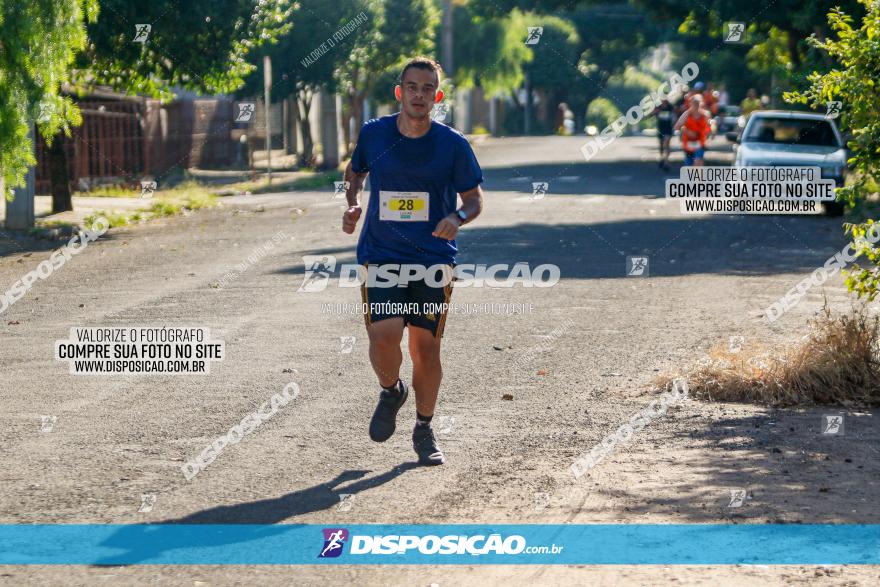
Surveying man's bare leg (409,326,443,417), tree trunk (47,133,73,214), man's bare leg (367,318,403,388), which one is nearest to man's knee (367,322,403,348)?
man's bare leg (367,318,403,388)

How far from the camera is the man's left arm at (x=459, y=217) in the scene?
716 cm

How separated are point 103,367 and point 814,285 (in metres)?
8.24

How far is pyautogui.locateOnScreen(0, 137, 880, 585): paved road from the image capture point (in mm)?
6465

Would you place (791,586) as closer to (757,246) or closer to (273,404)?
(273,404)

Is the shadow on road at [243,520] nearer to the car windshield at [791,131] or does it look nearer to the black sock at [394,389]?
the black sock at [394,389]

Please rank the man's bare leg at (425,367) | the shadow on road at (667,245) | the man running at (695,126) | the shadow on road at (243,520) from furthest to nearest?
the man running at (695,126)
the shadow on road at (667,245)
the man's bare leg at (425,367)
the shadow on road at (243,520)

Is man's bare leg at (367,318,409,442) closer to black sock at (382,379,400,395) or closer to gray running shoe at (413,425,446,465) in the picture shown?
black sock at (382,379,400,395)

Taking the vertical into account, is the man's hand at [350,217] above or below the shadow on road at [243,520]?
above

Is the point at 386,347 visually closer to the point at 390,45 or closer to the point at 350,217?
the point at 350,217

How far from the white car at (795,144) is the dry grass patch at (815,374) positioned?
16358mm

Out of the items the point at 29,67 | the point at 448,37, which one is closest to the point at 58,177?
the point at 29,67

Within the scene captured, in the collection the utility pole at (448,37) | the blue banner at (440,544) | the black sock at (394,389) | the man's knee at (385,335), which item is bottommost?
the blue banner at (440,544)

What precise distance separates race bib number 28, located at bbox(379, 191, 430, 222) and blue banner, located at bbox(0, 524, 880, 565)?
1.81 metres

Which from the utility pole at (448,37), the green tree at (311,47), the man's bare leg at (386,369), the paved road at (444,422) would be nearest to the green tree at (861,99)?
the paved road at (444,422)
